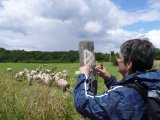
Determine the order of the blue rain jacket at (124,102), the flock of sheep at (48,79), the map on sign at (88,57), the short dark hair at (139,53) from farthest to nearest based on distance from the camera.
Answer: the flock of sheep at (48,79) < the map on sign at (88,57) < the short dark hair at (139,53) < the blue rain jacket at (124,102)

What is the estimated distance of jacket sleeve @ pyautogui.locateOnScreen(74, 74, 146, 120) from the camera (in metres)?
4.18

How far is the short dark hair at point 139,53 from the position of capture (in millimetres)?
4359

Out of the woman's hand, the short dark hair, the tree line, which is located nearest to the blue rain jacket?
the short dark hair

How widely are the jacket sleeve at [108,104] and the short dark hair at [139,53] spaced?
330mm

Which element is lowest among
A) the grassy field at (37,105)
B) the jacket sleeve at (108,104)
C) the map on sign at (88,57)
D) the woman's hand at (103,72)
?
the grassy field at (37,105)

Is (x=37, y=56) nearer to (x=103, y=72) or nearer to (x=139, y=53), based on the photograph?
(x=103, y=72)

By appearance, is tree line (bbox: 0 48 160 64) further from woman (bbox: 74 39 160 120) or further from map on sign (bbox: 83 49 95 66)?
woman (bbox: 74 39 160 120)

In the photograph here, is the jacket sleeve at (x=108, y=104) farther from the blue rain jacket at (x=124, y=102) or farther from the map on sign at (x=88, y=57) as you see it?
the map on sign at (x=88, y=57)

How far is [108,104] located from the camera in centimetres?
420

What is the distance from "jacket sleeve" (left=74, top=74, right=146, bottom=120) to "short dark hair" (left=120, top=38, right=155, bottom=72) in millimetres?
330

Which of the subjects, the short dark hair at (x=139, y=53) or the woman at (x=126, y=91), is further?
the short dark hair at (x=139, y=53)

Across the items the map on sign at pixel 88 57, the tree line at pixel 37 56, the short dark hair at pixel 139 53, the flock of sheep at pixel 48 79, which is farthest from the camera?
the tree line at pixel 37 56

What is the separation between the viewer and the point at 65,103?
900cm

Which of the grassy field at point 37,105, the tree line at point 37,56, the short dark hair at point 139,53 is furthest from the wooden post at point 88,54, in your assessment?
the tree line at point 37,56
